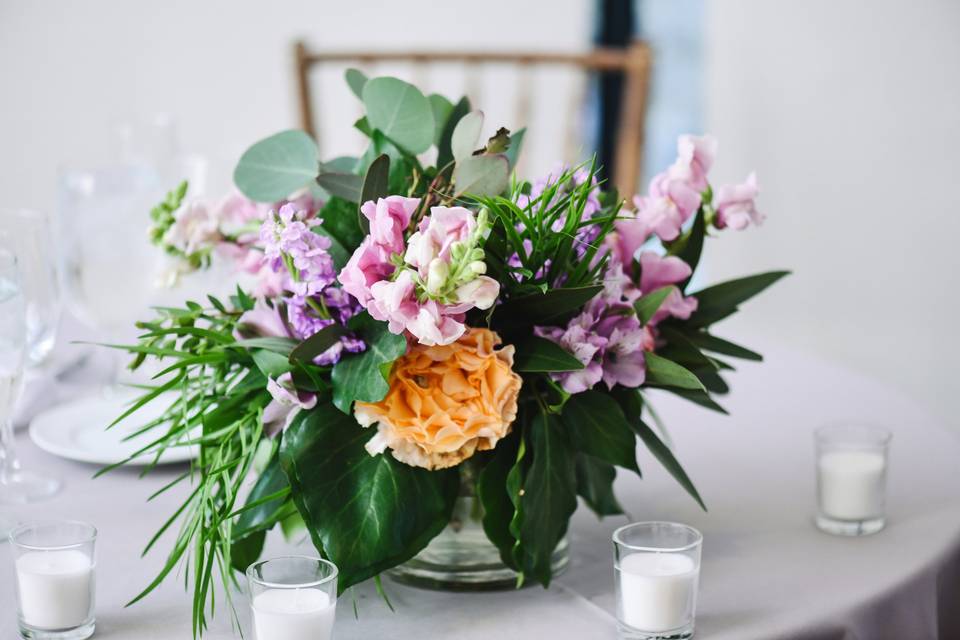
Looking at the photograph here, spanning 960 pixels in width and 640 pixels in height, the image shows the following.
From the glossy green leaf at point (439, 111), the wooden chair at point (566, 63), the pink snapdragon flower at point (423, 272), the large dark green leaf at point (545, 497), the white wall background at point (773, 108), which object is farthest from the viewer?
the white wall background at point (773, 108)

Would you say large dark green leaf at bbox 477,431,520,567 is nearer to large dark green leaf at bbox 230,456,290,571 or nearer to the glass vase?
the glass vase

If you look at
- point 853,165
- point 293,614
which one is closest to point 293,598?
point 293,614

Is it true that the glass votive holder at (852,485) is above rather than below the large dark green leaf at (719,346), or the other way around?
below

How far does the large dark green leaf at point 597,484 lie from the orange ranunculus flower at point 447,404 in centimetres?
14

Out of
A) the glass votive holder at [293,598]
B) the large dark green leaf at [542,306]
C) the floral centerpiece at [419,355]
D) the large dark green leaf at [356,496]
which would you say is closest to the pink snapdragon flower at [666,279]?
the floral centerpiece at [419,355]

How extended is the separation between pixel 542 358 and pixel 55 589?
338 millimetres

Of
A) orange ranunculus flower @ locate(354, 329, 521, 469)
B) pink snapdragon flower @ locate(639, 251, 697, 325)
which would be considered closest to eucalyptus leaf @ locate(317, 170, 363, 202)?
orange ranunculus flower @ locate(354, 329, 521, 469)

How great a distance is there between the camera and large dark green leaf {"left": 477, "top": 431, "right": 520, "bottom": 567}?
74cm

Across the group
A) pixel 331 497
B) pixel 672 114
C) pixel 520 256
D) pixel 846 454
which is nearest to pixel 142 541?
pixel 331 497

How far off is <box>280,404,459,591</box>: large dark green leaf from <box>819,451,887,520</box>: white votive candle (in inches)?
13.1

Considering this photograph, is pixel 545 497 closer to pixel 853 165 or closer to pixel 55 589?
pixel 55 589

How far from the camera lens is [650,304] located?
30.8 inches

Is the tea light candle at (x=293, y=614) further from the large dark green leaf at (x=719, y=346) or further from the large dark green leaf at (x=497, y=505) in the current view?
the large dark green leaf at (x=719, y=346)

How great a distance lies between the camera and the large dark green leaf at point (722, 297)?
87cm
